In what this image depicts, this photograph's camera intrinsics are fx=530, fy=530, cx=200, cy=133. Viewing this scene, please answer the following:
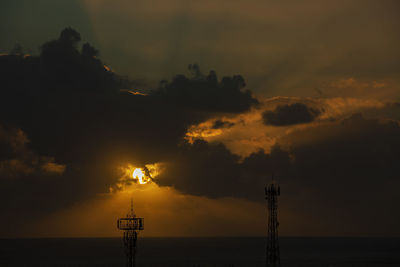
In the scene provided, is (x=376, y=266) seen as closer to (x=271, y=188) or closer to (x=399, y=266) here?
(x=399, y=266)

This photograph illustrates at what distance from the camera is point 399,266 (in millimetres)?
196000

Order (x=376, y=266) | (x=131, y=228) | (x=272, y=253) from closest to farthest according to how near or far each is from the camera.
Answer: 1. (x=272, y=253)
2. (x=131, y=228)
3. (x=376, y=266)

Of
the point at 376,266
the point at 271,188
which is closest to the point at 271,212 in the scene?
the point at 271,188

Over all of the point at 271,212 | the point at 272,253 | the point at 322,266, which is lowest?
the point at 322,266

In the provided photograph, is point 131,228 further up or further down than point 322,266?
further up

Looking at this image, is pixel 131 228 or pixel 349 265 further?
pixel 349 265

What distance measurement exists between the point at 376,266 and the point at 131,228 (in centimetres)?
12854

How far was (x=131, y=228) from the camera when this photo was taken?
302ft

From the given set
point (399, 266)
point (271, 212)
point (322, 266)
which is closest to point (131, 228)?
point (271, 212)

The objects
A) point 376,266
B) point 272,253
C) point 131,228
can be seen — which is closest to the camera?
point 272,253

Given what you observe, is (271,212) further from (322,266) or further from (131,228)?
(322,266)

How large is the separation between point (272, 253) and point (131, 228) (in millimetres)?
26677

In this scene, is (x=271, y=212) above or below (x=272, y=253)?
above

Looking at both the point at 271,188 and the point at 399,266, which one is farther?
the point at 399,266
